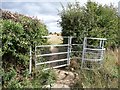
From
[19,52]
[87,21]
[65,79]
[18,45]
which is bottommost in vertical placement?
[65,79]

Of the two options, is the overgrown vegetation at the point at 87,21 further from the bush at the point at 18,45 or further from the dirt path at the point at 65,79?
the bush at the point at 18,45

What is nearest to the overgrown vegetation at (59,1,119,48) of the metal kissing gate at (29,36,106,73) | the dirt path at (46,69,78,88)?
the metal kissing gate at (29,36,106,73)

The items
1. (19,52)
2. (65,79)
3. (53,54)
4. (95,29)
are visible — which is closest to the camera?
(19,52)

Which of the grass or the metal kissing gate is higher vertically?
the metal kissing gate

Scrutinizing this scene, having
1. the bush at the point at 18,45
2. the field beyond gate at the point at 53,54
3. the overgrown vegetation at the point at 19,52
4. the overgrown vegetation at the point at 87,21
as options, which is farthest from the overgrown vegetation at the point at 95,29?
the bush at the point at 18,45

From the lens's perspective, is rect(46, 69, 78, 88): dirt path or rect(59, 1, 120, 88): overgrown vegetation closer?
rect(59, 1, 120, 88): overgrown vegetation

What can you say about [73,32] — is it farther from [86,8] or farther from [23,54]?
[23,54]

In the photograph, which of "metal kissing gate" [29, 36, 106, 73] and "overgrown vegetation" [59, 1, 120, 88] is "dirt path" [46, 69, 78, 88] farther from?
"metal kissing gate" [29, 36, 106, 73]

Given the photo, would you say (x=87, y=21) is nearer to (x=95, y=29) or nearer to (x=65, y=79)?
(x=95, y=29)

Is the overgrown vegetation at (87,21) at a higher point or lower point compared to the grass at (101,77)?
higher

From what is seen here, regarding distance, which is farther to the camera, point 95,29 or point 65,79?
point 95,29

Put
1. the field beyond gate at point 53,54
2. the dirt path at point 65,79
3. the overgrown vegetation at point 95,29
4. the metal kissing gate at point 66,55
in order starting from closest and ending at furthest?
1. the overgrown vegetation at point 95,29
2. the dirt path at point 65,79
3. the field beyond gate at point 53,54
4. the metal kissing gate at point 66,55

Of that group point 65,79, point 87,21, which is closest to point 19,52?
point 65,79

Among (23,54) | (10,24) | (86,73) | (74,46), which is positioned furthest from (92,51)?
(10,24)
